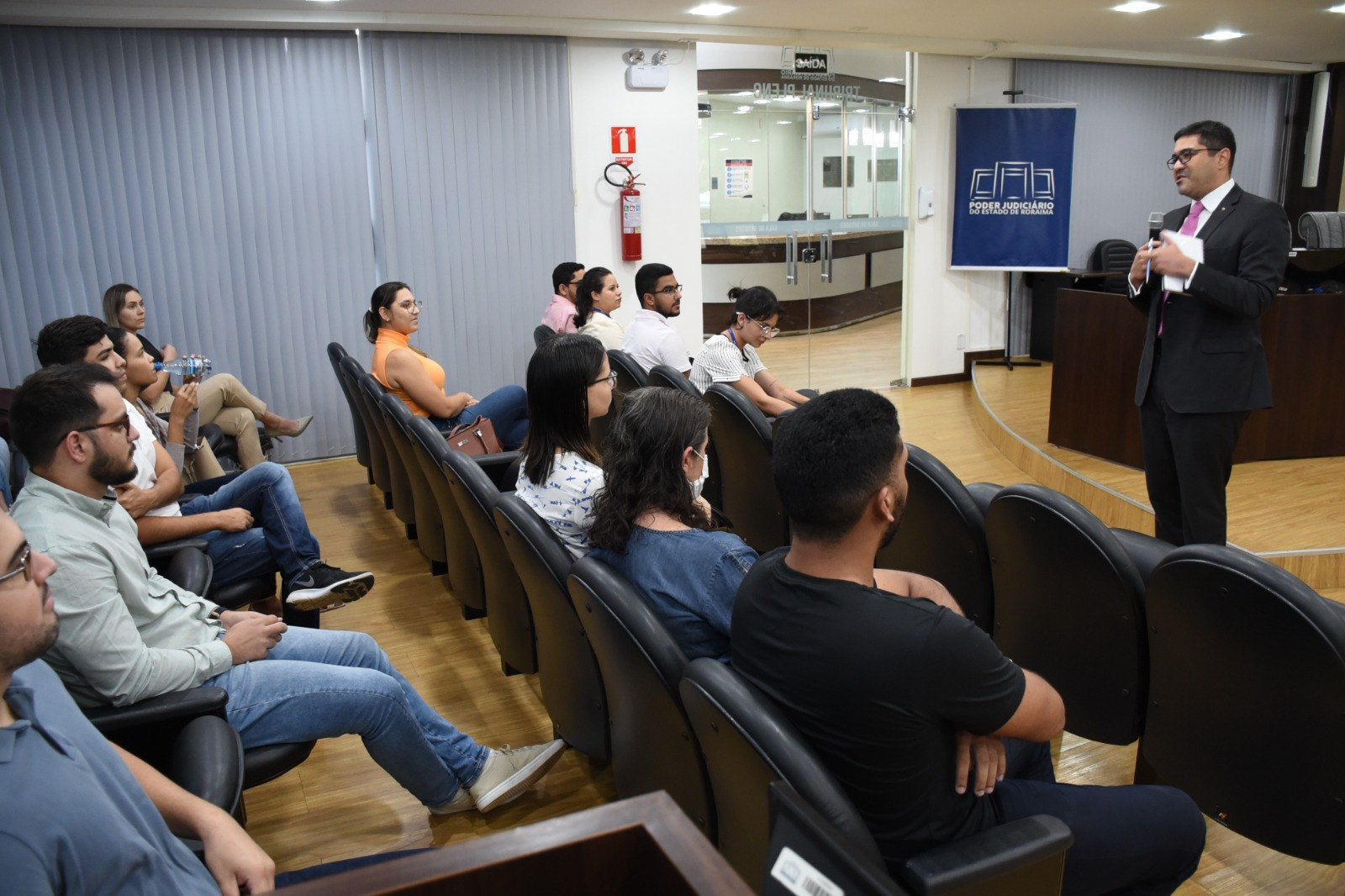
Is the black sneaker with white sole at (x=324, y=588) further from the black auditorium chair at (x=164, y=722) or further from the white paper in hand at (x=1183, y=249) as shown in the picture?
the white paper in hand at (x=1183, y=249)

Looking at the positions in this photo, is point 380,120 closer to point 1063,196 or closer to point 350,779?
point 350,779

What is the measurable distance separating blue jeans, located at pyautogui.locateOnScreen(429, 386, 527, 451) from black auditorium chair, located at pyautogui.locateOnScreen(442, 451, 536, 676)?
175 centimetres

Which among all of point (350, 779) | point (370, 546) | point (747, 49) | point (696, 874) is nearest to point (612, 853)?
point (696, 874)

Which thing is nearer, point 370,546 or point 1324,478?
point 370,546

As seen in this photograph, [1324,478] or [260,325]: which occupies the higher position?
[260,325]

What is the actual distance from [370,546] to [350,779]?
6.75 feet

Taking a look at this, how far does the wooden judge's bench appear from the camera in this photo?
5289mm

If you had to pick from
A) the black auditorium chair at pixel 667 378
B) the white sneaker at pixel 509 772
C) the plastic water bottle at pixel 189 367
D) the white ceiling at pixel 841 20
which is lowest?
the white sneaker at pixel 509 772

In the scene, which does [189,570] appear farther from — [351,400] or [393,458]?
[351,400]

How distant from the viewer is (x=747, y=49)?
760 cm

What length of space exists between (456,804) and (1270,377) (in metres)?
5.04

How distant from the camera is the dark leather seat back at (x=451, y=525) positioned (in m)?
3.11

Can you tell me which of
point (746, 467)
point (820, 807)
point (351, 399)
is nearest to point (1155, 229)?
point (746, 467)

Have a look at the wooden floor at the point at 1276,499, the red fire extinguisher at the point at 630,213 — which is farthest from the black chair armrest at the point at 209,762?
the red fire extinguisher at the point at 630,213
